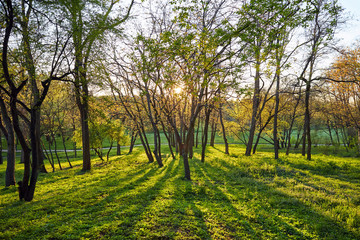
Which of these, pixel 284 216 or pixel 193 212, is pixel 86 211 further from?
pixel 284 216

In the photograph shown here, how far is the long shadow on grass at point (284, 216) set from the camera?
204 inches

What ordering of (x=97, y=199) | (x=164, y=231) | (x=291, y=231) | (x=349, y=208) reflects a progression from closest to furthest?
1. (x=164, y=231)
2. (x=291, y=231)
3. (x=349, y=208)
4. (x=97, y=199)

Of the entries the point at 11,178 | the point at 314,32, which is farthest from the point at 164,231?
the point at 314,32

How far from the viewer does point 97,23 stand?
8.41 meters

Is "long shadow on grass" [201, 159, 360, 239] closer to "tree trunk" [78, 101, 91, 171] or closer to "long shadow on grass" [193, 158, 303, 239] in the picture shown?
"long shadow on grass" [193, 158, 303, 239]

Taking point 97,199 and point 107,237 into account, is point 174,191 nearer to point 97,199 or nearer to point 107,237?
point 97,199

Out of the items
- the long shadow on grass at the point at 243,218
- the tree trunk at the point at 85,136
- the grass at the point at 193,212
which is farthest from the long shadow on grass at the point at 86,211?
the tree trunk at the point at 85,136

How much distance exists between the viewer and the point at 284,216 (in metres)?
6.16

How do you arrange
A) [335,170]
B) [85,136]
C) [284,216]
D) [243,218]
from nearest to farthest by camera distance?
1. [243,218]
2. [284,216]
3. [335,170]
4. [85,136]

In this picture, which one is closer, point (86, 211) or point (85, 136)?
point (86, 211)

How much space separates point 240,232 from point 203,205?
1975 millimetres

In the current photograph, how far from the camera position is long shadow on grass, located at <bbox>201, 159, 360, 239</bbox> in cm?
518

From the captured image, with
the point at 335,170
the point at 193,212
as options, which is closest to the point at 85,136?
the point at 193,212

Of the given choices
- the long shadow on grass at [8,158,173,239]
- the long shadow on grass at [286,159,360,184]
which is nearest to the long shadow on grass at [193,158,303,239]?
the long shadow on grass at [8,158,173,239]
